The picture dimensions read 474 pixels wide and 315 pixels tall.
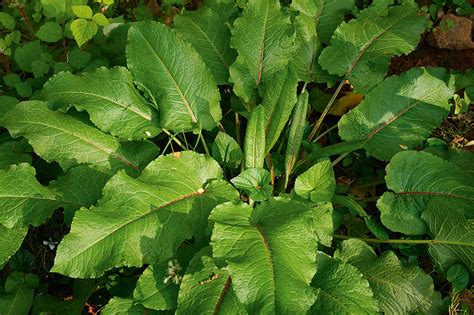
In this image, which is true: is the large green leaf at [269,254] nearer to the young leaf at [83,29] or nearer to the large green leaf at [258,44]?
the large green leaf at [258,44]

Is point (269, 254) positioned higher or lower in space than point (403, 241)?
higher

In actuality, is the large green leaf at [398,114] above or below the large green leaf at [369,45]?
below

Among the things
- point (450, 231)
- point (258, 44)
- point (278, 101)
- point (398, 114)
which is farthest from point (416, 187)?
point (258, 44)

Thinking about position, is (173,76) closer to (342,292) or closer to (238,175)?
(238,175)

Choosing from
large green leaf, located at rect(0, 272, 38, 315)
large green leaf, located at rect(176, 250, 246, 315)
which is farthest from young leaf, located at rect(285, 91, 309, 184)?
large green leaf, located at rect(0, 272, 38, 315)

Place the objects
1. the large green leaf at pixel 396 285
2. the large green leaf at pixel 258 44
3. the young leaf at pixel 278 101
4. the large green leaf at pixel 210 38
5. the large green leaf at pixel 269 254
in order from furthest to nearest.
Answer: the large green leaf at pixel 210 38 < the large green leaf at pixel 258 44 < the young leaf at pixel 278 101 < the large green leaf at pixel 396 285 < the large green leaf at pixel 269 254

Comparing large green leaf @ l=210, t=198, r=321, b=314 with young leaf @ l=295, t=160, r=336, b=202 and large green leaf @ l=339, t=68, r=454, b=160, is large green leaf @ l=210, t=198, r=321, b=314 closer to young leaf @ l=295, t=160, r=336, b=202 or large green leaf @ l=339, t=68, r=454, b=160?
young leaf @ l=295, t=160, r=336, b=202

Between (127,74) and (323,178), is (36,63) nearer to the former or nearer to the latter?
(127,74)

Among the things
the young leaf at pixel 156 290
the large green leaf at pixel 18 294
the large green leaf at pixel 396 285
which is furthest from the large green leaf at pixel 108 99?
the large green leaf at pixel 396 285
